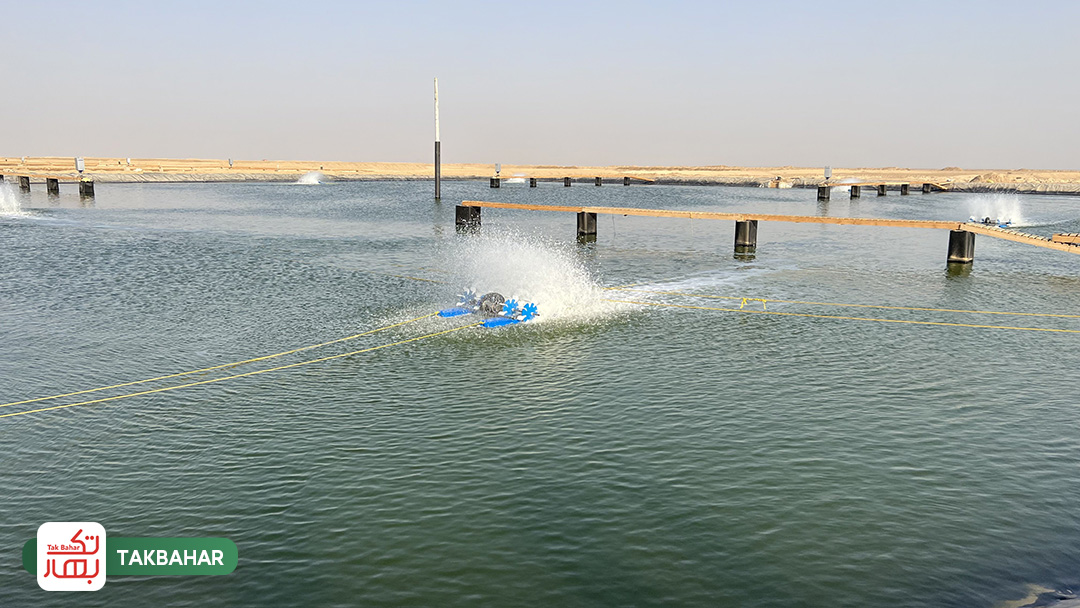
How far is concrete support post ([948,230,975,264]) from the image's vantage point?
39.3 meters

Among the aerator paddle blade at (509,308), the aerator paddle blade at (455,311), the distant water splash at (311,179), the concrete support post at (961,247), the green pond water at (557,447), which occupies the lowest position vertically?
the green pond water at (557,447)

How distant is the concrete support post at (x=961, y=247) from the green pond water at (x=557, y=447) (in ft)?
29.6

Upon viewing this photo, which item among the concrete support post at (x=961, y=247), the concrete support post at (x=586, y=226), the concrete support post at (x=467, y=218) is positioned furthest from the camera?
the concrete support post at (x=467, y=218)

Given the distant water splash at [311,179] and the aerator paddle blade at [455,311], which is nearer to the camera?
the aerator paddle blade at [455,311]

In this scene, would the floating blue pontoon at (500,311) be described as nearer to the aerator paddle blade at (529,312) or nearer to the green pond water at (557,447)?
the aerator paddle blade at (529,312)

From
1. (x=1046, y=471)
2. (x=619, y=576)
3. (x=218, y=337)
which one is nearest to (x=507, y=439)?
(x=619, y=576)

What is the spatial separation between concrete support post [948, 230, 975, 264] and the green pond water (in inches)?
355

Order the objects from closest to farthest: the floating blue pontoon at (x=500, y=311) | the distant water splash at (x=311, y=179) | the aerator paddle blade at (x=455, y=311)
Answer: the floating blue pontoon at (x=500, y=311)
the aerator paddle blade at (x=455, y=311)
the distant water splash at (x=311, y=179)

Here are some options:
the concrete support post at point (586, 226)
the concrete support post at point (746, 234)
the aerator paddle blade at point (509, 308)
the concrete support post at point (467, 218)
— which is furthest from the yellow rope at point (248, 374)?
the concrete support post at point (467, 218)

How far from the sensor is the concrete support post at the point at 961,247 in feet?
129

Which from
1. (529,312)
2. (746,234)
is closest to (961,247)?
(746,234)

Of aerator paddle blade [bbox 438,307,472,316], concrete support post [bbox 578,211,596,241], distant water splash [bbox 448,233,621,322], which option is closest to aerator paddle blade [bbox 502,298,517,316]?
distant water splash [bbox 448,233,621,322]

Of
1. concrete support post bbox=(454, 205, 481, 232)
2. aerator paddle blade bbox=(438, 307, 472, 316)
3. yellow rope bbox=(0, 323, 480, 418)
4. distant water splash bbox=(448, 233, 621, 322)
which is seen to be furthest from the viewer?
concrete support post bbox=(454, 205, 481, 232)

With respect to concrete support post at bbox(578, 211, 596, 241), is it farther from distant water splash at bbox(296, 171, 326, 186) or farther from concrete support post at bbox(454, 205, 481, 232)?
distant water splash at bbox(296, 171, 326, 186)
